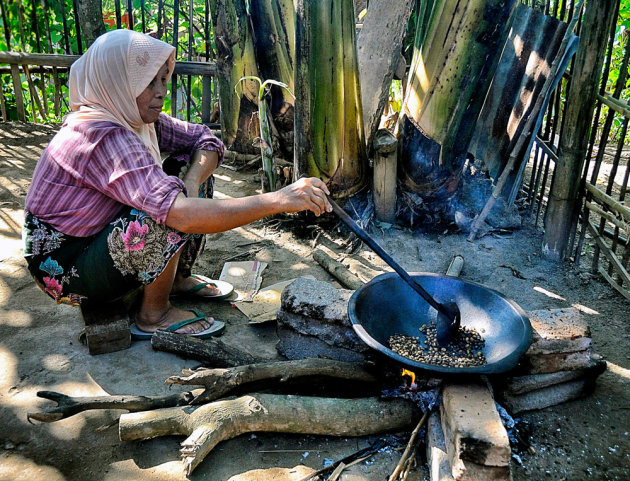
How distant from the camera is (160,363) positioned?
251cm

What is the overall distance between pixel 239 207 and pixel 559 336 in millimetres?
1440

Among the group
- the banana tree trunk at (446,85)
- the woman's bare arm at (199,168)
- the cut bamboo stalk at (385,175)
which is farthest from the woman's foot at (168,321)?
the banana tree trunk at (446,85)

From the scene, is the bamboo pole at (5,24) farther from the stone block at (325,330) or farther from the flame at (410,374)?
the flame at (410,374)

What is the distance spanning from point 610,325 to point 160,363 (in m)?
2.41

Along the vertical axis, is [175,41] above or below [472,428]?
above

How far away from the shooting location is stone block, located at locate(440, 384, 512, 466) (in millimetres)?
1659

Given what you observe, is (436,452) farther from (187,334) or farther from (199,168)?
(199,168)

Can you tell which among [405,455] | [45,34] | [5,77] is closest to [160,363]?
[405,455]

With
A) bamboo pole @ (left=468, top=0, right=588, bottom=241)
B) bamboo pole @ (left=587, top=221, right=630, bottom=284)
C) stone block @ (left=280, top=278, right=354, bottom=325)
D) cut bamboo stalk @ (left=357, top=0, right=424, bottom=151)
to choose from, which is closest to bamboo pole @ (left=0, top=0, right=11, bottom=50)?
cut bamboo stalk @ (left=357, top=0, right=424, bottom=151)

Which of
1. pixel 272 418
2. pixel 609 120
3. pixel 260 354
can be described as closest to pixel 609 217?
pixel 609 120

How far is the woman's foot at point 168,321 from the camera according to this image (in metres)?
2.68

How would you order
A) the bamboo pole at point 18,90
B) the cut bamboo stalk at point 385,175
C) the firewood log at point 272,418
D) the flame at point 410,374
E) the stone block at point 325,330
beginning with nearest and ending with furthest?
the firewood log at point 272,418 < the flame at point 410,374 < the stone block at point 325,330 < the cut bamboo stalk at point 385,175 < the bamboo pole at point 18,90

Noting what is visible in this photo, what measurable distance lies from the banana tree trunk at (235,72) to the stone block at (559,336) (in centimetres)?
380

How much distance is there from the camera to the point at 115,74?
2.27 m
